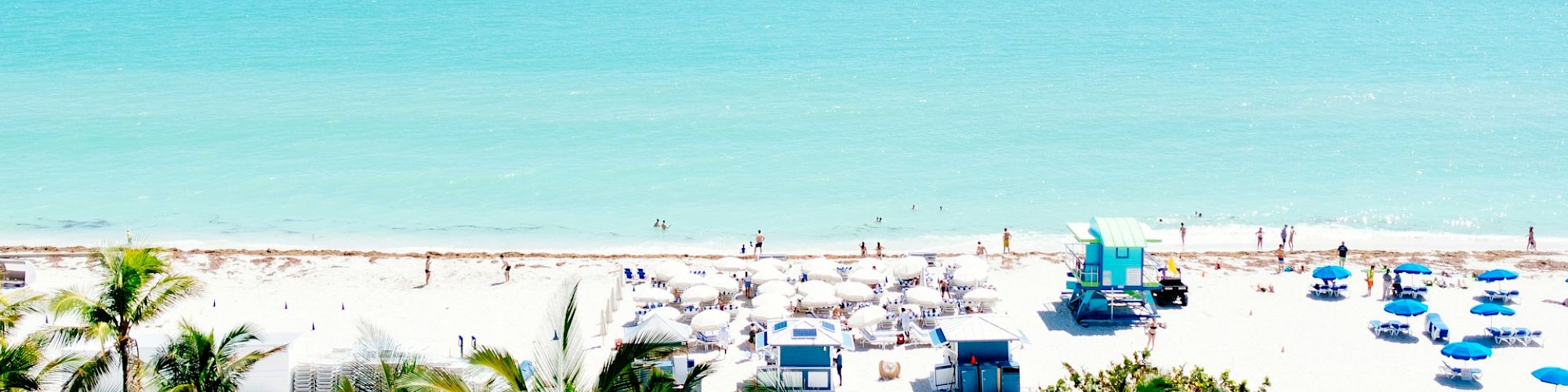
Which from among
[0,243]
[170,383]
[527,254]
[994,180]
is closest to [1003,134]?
[994,180]

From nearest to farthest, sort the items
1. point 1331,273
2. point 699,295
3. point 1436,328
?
point 1436,328 → point 699,295 → point 1331,273

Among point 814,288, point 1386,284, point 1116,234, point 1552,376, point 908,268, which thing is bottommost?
point 1552,376

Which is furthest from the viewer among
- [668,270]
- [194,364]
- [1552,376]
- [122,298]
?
[668,270]

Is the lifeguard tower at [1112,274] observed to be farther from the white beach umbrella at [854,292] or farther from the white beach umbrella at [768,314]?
the white beach umbrella at [768,314]

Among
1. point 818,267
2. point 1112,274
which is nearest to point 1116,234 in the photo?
point 1112,274

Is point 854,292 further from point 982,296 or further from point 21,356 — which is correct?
point 21,356

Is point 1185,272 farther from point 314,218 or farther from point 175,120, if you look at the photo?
point 175,120

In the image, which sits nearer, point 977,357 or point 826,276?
point 977,357
